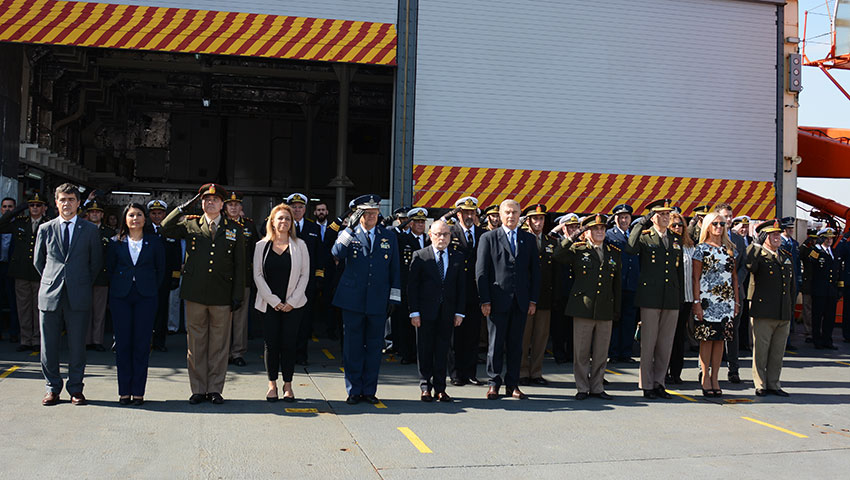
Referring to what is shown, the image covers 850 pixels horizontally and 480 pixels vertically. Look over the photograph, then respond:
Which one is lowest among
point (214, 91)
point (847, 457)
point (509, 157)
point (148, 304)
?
point (847, 457)

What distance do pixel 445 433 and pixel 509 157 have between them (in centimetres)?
704

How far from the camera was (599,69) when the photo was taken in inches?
497

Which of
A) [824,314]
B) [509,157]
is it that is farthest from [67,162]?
[824,314]

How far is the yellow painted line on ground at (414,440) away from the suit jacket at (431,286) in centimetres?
144

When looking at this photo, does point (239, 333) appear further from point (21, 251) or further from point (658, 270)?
point (658, 270)

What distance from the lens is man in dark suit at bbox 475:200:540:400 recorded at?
7.35 meters

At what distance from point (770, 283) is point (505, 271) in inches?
119

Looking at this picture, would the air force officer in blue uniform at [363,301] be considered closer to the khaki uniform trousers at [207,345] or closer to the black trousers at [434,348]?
the black trousers at [434,348]

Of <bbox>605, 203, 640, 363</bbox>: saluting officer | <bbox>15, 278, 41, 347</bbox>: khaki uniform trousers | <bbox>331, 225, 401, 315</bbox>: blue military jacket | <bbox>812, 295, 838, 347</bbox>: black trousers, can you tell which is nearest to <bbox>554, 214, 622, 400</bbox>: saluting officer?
<bbox>331, 225, 401, 315</bbox>: blue military jacket

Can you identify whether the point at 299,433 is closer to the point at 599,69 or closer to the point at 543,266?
the point at 543,266

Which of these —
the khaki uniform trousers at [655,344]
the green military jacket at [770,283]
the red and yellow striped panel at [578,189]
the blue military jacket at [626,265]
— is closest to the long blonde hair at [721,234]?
the green military jacket at [770,283]

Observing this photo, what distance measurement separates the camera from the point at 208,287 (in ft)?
21.6

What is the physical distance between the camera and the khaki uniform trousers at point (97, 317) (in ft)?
31.6

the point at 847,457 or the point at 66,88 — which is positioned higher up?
the point at 66,88
